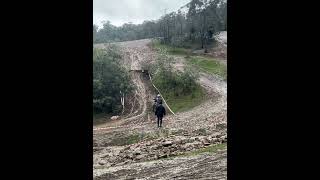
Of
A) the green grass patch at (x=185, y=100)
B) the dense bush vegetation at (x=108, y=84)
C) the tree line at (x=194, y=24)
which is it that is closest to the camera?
the dense bush vegetation at (x=108, y=84)

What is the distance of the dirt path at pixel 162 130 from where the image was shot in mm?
12531

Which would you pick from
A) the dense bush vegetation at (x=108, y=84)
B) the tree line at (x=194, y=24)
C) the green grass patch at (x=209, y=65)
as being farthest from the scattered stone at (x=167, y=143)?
the tree line at (x=194, y=24)

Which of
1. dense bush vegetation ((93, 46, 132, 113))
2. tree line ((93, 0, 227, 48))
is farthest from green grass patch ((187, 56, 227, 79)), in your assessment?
Answer: dense bush vegetation ((93, 46, 132, 113))

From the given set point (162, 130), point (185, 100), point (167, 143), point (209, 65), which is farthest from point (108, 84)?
point (209, 65)

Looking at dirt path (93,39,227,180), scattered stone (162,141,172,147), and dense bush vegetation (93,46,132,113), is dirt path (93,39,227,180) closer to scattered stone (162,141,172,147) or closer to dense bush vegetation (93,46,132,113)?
scattered stone (162,141,172,147)

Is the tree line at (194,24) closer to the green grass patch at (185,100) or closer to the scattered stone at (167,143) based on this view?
the green grass patch at (185,100)

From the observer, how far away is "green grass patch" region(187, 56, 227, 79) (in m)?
31.5

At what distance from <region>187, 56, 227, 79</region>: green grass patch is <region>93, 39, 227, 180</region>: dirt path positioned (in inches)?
39.8

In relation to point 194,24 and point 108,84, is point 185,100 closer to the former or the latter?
point 108,84

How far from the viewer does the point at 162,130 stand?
19203 mm

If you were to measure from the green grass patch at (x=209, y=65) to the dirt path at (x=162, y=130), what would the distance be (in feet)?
3.32
